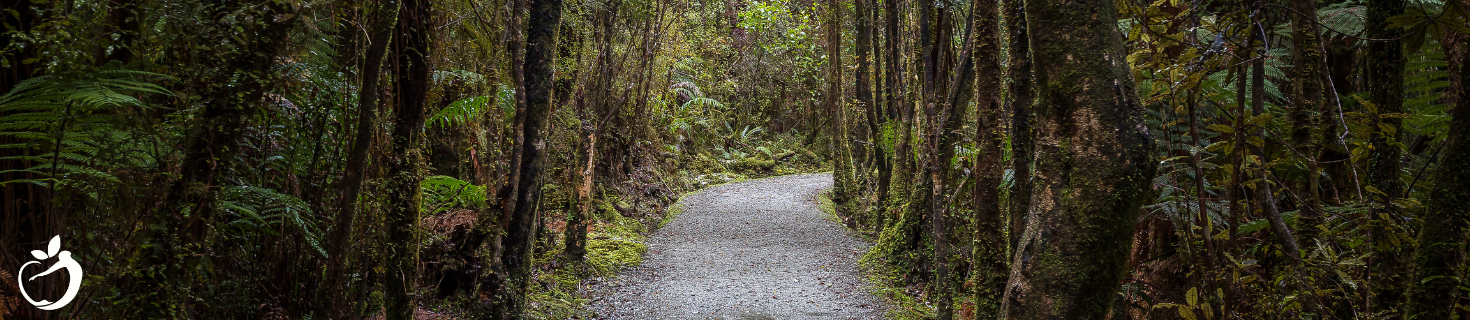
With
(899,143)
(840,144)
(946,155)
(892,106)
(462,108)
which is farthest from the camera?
(840,144)

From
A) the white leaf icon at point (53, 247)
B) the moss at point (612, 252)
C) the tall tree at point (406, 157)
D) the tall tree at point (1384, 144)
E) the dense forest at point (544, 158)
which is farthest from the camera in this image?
the moss at point (612, 252)

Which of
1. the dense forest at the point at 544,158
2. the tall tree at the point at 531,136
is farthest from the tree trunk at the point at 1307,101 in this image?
the tall tree at the point at 531,136

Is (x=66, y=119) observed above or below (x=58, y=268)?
above

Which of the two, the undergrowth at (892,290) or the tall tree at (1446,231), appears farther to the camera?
the undergrowth at (892,290)

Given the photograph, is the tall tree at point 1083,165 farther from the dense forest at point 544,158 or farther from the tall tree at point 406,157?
the tall tree at point 406,157

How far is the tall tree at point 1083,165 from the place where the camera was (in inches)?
79.0

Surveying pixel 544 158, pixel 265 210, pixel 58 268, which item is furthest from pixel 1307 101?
pixel 58 268

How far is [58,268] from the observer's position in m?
2.61

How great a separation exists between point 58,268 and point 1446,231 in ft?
15.6

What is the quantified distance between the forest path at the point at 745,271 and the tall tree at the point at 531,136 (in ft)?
6.80

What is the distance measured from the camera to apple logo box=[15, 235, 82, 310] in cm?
250

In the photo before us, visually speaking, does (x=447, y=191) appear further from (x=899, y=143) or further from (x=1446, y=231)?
(x=899, y=143)

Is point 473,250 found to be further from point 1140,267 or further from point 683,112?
point 683,112

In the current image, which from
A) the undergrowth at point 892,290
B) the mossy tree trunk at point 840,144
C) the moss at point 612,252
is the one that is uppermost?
the mossy tree trunk at point 840,144
